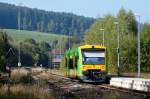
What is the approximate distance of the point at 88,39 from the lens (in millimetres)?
106062

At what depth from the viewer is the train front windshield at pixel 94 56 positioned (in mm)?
43375

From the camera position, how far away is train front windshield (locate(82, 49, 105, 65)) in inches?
1708

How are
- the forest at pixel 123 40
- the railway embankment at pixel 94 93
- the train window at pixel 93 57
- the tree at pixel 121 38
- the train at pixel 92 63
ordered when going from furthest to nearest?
the forest at pixel 123 40 → the tree at pixel 121 38 → the train window at pixel 93 57 → the train at pixel 92 63 → the railway embankment at pixel 94 93

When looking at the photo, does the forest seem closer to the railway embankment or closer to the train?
the train

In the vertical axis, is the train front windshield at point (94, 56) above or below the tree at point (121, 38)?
below

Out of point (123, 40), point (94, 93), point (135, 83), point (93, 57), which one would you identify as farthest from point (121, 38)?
point (94, 93)

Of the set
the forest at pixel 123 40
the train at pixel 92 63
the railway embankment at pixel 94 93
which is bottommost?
the railway embankment at pixel 94 93

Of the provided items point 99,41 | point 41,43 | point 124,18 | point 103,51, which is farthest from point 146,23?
point 41,43

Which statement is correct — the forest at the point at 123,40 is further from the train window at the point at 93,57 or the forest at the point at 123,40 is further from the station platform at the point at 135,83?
the station platform at the point at 135,83

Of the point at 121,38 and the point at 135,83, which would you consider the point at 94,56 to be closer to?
the point at 135,83

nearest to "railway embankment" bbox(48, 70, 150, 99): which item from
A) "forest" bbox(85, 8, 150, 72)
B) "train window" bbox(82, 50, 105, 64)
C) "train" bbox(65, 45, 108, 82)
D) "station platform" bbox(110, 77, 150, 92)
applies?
"station platform" bbox(110, 77, 150, 92)

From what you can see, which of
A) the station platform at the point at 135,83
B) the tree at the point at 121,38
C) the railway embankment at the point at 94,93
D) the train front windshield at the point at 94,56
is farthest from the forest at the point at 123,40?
the railway embankment at the point at 94,93

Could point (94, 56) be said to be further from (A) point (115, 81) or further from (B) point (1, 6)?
(B) point (1, 6)

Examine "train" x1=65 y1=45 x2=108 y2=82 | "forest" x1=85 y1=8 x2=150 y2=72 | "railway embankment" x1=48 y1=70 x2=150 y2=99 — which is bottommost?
"railway embankment" x1=48 y1=70 x2=150 y2=99
